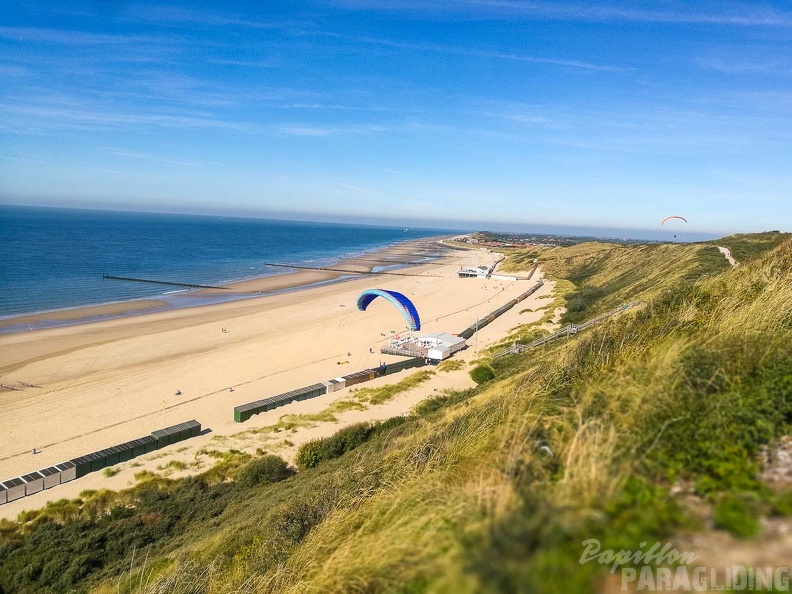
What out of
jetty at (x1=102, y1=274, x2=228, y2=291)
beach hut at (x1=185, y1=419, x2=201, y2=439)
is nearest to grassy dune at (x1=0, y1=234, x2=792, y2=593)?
beach hut at (x1=185, y1=419, x2=201, y2=439)

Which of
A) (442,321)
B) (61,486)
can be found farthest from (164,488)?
(442,321)

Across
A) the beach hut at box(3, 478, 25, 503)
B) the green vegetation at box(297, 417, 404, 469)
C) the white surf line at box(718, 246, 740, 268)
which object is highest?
the white surf line at box(718, 246, 740, 268)

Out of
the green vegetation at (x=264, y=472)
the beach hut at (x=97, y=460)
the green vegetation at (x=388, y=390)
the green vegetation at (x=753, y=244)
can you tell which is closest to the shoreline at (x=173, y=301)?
the beach hut at (x=97, y=460)

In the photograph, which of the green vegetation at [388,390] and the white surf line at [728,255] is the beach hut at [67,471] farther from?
the white surf line at [728,255]

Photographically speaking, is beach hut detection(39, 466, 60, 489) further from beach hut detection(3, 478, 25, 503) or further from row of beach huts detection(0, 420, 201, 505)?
beach hut detection(3, 478, 25, 503)

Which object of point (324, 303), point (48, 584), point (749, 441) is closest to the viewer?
point (749, 441)

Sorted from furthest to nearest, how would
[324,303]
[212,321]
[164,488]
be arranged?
[324,303] < [212,321] < [164,488]

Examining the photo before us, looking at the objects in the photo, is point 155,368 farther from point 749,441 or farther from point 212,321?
point 749,441
